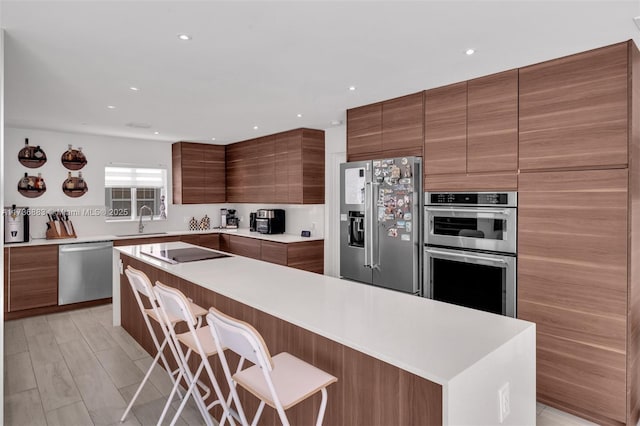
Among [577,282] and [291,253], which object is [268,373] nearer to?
[577,282]

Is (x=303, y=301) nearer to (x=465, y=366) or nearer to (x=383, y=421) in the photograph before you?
(x=383, y=421)

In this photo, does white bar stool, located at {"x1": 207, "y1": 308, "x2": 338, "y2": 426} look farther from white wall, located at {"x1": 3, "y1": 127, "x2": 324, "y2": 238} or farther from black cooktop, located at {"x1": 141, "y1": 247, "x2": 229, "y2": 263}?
white wall, located at {"x1": 3, "y1": 127, "x2": 324, "y2": 238}

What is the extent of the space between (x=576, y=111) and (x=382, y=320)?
6.63 ft

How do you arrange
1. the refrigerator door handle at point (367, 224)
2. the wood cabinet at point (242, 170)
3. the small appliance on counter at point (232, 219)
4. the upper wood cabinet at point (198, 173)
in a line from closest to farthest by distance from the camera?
the refrigerator door handle at point (367, 224) → the wood cabinet at point (242, 170) → the upper wood cabinet at point (198, 173) → the small appliance on counter at point (232, 219)

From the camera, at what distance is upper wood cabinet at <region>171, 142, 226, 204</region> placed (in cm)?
629

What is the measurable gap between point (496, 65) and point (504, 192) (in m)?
0.94

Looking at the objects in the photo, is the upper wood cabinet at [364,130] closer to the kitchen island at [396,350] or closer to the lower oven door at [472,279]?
the lower oven door at [472,279]

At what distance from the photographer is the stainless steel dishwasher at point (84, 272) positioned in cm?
486

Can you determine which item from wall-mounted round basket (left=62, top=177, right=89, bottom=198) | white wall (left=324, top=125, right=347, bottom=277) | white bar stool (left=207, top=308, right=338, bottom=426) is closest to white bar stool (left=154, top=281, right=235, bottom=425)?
white bar stool (left=207, top=308, right=338, bottom=426)

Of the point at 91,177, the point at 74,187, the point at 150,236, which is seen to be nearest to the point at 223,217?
the point at 150,236

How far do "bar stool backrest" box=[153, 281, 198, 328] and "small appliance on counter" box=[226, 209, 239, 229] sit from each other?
4.83m

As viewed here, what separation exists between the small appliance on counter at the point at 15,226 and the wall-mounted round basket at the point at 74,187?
0.63m

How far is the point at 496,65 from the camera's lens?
8.96 feet

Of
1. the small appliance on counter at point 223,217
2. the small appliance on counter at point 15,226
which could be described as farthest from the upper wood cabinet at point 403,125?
the small appliance on counter at point 15,226
